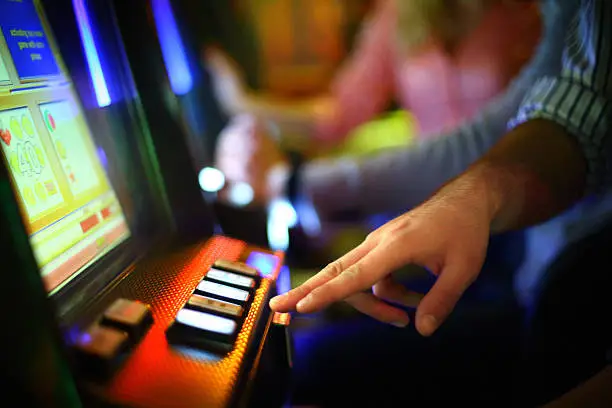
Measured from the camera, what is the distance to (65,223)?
0.46 m

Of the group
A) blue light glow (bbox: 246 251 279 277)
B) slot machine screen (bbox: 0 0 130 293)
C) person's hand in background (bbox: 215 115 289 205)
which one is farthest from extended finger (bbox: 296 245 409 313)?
person's hand in background (bbox: 215 115 289 205)

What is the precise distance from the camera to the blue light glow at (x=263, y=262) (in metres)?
0.54

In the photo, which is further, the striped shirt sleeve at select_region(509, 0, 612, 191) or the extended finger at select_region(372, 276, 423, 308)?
the striped shirt sleeve at select_region(509, 0, 612, 191)

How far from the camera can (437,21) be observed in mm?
1382

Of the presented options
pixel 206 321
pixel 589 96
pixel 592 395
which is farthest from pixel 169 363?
pixel 589 96

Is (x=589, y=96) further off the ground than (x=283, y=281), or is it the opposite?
(x=589, y=96)

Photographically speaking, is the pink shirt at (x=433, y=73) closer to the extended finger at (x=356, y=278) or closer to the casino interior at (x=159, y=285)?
the casino interior at (x=159, y=285)

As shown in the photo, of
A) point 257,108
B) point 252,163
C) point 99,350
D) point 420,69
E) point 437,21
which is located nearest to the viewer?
point 99,350

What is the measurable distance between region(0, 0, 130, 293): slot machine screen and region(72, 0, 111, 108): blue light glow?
35 millimetres

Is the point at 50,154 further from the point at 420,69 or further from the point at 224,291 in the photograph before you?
the point at 420,69

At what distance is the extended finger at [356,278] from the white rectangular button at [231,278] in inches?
3.0

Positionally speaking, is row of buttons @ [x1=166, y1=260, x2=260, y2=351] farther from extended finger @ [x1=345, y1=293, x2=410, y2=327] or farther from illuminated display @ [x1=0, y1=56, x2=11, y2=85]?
illuminated display @ [x1=0, y1=56, x2=11, y2=85]

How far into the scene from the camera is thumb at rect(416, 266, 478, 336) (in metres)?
0.46

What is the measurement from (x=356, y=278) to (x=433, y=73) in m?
1.19
